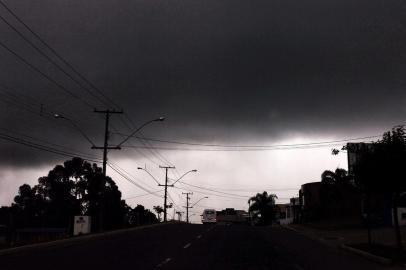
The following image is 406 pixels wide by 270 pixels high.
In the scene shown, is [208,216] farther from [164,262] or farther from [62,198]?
[164,262]

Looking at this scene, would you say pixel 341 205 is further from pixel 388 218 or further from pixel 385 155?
pixel 385 155

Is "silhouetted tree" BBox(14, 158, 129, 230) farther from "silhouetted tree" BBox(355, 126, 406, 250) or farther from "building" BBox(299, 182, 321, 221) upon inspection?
"silhouetted tree" BBox(355, 126, 406, 250)

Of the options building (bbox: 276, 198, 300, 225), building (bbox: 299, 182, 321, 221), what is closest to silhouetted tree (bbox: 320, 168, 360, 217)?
building (bbox: 299, 182, 321, 221)

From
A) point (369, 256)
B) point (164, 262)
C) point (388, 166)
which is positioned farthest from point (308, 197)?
point (164, 262)

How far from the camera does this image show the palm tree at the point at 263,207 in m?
114

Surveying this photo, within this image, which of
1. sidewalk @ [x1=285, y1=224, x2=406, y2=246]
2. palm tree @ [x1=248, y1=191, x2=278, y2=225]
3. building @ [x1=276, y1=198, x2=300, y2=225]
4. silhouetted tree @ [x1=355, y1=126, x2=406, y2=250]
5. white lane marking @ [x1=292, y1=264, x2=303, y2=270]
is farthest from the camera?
palm tree @ [x1=248, y1=191, x2=278, y2=225]

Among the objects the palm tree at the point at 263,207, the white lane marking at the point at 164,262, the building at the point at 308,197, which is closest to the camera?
the white lane marking at the point at 164,262

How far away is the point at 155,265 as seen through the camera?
625 inches

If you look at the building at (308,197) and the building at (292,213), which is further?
the building at (292,213)

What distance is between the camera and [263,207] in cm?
11456

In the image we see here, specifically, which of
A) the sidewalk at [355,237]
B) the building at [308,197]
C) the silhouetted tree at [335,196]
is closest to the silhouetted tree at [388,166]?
the sidewalk at [355,237]

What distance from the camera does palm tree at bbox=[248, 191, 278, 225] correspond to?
114m

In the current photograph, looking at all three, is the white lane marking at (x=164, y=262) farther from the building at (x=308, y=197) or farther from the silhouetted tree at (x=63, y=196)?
the silhouetted tree at (x=63, y=196)

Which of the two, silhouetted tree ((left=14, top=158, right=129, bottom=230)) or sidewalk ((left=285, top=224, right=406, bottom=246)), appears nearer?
sidewalk ((left=285, top=224, right=406, bottom=246))
